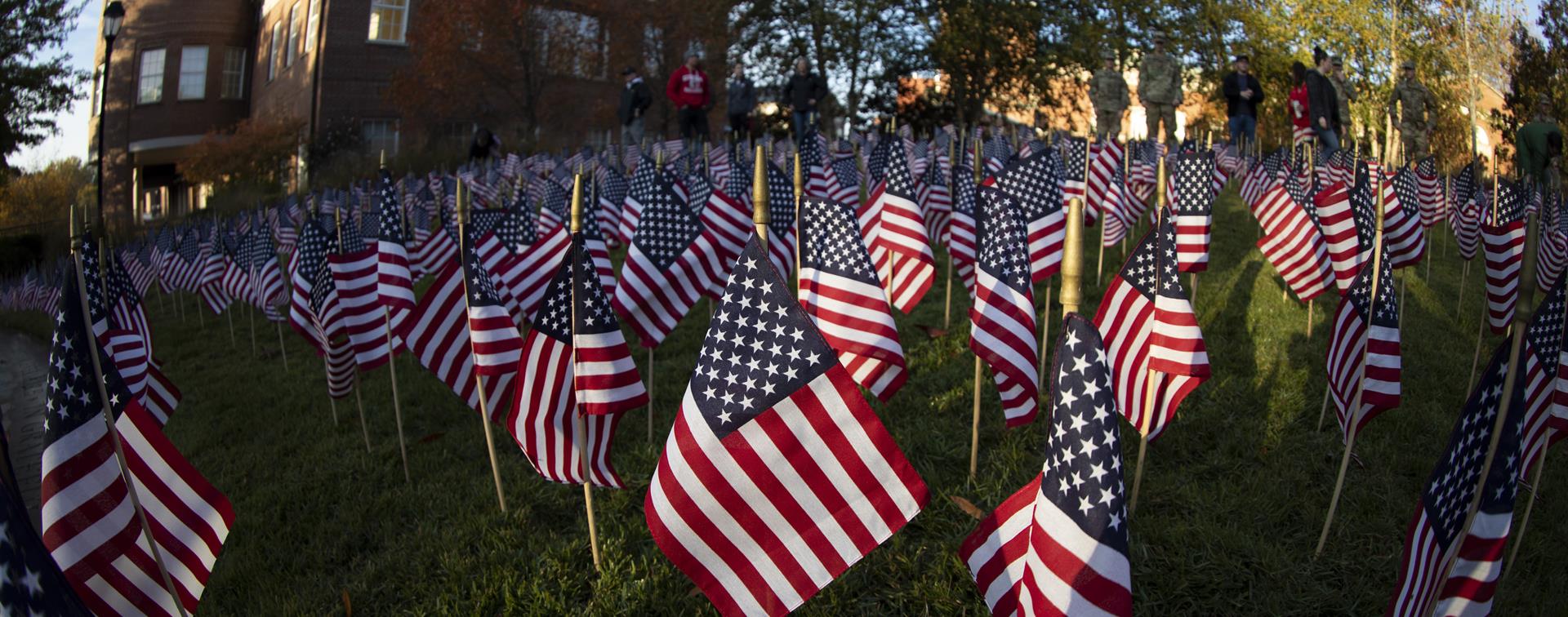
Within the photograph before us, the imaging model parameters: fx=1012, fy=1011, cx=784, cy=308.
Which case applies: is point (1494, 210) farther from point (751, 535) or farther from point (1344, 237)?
point (751, 535)

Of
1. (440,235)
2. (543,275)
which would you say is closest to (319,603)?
(543,275)

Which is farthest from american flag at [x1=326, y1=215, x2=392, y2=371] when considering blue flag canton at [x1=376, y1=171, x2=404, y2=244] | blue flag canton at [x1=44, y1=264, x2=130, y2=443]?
blue flag canton at [x1=44, y1=264, x2=130, y2=443]

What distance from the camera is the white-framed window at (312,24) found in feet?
111

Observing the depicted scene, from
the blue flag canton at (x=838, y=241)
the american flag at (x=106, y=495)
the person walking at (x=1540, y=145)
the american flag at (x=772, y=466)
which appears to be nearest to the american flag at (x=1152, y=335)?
the blue flag canton at (x=838, y=241)

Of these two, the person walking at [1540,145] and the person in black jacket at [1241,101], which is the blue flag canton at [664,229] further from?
the person in black jacket at [1241,101]

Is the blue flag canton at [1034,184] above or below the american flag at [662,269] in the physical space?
above

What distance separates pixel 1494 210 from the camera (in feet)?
27.0

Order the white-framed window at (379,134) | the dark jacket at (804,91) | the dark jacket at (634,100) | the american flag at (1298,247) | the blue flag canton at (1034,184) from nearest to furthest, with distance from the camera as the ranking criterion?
the blue flag canton at (1034,184)
the american flag at (1298,247)
the dark jacket at (804,91)
the dark jacket at (634,100)
the white-framed window at (379,134)

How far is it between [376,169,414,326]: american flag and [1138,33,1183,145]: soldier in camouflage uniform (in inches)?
599

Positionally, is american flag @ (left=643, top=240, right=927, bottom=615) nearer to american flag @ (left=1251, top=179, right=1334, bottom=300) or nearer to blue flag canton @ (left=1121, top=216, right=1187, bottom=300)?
blue flag canton @ (left=1121, top=216, right=1187, bottom=300)

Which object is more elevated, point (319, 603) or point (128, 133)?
point (128, 133)

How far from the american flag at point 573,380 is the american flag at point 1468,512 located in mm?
3168

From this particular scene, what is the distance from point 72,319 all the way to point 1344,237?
7.68 meters

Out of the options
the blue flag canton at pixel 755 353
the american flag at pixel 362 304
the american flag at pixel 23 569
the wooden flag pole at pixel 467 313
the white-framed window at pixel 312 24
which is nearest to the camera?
the american flag at pixel 23 569
